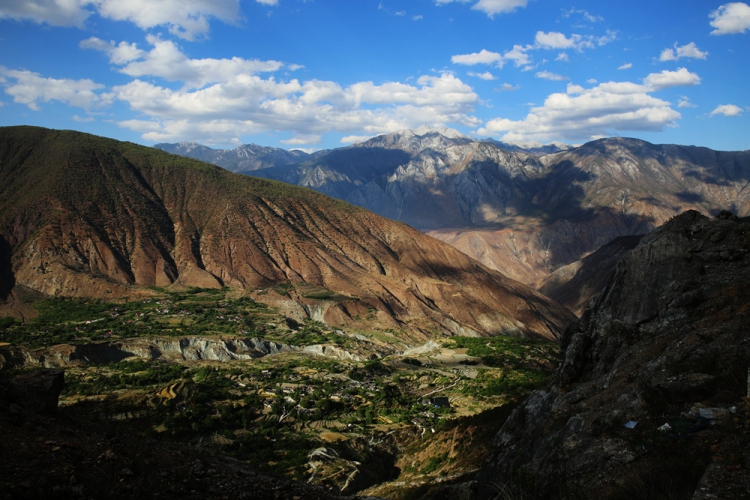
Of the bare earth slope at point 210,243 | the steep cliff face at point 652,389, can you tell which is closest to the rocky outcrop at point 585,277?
the bare earth slope at point 210,243

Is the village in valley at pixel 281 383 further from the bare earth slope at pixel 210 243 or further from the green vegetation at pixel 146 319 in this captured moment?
the bare earth slope at pixel 210 243

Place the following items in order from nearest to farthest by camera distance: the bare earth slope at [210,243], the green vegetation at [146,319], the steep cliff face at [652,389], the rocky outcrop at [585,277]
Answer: the steep cliff face at [652,389] → the green vegetation at [146,319] → the bare earth slope at [210,243] → the rocky outcrop at [585,277]

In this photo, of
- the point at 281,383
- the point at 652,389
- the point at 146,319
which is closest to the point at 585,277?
the point at 146,319

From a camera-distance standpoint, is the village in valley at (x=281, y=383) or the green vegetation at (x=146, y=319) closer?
the village in valley at (x=281, y=383)

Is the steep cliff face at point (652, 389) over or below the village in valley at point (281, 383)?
over

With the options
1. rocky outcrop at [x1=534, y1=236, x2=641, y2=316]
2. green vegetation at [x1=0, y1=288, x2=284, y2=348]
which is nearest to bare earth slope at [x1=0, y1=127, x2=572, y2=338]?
green vegetation at [x1=0, y1=288, x2=284, y2=348]

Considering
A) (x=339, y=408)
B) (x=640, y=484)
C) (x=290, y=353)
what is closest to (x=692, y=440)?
(x=640, y=484)

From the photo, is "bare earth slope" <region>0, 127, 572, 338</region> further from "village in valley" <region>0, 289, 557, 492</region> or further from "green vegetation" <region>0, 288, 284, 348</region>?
"village in valley" <region>0, 289, 557, 492</region>
